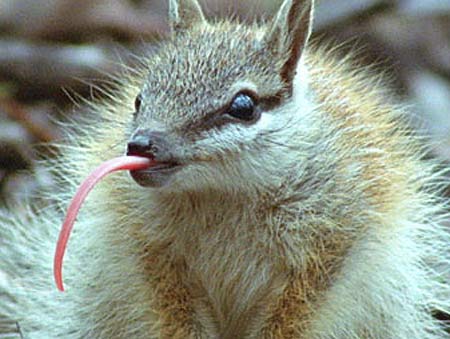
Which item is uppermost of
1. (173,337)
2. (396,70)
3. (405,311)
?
(396,70)

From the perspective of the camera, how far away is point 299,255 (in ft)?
14.3

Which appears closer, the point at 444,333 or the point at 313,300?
the point at 313,300

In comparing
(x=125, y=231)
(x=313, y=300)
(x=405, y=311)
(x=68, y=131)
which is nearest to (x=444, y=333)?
(x=405, y=311)

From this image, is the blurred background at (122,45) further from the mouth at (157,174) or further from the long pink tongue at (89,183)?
the mouth at (157,174)

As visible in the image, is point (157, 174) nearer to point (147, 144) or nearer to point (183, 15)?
point (147, 144)

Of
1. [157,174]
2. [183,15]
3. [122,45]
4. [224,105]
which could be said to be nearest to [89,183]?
[157,174]

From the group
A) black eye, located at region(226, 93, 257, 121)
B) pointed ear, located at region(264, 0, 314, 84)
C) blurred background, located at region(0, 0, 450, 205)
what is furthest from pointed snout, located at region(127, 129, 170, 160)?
blurred background, located at region(0, 0, 450, 205)

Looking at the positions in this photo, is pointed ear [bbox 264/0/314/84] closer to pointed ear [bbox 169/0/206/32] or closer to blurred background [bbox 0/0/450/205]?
pointed ear [bbox 169/0/206/32]

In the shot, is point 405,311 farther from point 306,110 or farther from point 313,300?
point 306,110

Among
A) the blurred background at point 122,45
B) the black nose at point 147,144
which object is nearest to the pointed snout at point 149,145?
the black nose at point 147,144

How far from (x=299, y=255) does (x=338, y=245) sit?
14cm

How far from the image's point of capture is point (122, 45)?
696 centimetres

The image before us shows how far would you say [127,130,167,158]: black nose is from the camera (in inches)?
155

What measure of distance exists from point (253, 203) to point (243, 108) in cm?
37
